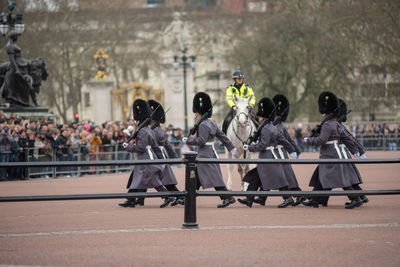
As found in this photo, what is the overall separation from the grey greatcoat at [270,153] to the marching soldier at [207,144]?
500 millimetres

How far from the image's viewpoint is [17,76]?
1097 inches

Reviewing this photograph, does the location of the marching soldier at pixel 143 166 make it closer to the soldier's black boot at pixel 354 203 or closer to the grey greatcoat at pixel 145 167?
the grey greatcoat at pixel 145 167

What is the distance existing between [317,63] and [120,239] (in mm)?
38269

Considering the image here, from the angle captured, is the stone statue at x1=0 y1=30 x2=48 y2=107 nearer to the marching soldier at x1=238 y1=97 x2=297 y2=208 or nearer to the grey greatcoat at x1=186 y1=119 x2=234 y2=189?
the grey greatcoat at x1=186 y1=119 x2=234 y2=189

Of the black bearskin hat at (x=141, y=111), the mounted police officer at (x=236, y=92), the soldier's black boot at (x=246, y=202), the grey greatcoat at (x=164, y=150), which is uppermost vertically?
the mounted police officer at (x=236, y=92)

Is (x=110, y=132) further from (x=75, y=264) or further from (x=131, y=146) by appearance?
(x=75, y=264)

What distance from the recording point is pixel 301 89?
54.8m

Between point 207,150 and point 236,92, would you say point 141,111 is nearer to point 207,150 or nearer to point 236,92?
point 207,150

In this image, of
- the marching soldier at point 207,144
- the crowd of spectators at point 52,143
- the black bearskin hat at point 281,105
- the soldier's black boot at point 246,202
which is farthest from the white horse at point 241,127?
the crowd of spectators at point 52,143

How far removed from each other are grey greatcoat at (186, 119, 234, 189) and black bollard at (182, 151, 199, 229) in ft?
11.4

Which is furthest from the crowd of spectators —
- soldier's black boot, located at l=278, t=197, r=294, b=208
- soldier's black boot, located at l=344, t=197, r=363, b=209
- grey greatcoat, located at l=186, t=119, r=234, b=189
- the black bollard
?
the black bollard

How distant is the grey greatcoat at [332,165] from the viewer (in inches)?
541

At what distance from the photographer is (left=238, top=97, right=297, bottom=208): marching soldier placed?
14.2 metres

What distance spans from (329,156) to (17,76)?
1596 centimetres
